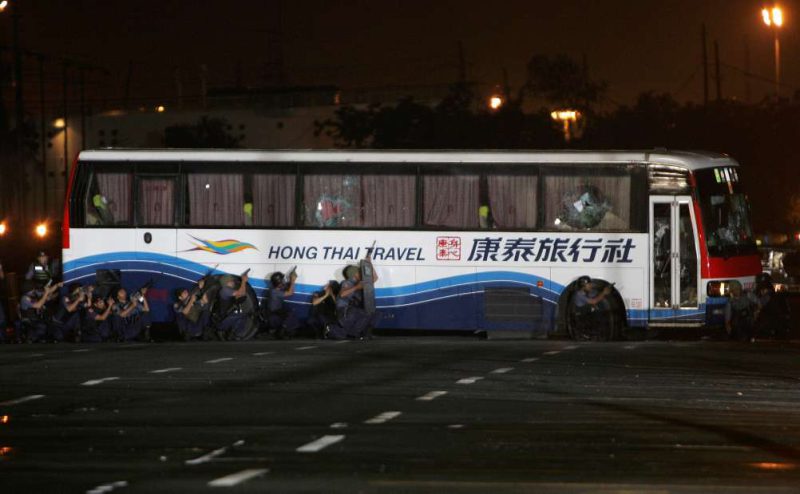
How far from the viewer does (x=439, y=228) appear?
2617cm

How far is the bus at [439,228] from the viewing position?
25.7 m

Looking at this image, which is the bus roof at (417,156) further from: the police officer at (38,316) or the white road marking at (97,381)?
the white road marking at (97,381)

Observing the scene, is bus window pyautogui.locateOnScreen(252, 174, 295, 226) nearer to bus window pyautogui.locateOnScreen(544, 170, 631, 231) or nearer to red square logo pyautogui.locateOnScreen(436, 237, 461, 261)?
red square logo pyautogui.locateOnScreen(436, 237, 461, 261)

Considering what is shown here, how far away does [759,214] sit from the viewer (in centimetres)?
5806

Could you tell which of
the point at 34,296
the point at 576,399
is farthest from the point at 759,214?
the point at 576,399

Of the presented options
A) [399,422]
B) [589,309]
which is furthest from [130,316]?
[399,422]

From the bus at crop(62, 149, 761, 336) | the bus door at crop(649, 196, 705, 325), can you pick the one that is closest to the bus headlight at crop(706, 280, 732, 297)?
the bus at crop(62, 149, 761, 336)

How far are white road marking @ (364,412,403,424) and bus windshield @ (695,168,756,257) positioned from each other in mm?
13513

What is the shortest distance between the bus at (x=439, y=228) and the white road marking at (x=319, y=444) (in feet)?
46.7

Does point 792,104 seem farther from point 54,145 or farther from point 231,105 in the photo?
point 54,145

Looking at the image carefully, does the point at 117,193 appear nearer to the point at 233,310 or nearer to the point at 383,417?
the point at 233,310

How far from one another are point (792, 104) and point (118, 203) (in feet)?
126

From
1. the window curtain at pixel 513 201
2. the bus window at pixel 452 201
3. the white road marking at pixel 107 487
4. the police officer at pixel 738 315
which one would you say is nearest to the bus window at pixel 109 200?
the bus window at pixel 452 201

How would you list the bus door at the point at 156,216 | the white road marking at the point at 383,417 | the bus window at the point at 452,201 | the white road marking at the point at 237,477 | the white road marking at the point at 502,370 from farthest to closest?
the bus door at the point at 156,216 → the bus window at the point at 452,201 → the white road marking at the point at 502,370 → the white road marking at the point at 383,417 → the white road marking at the point at 237,477
